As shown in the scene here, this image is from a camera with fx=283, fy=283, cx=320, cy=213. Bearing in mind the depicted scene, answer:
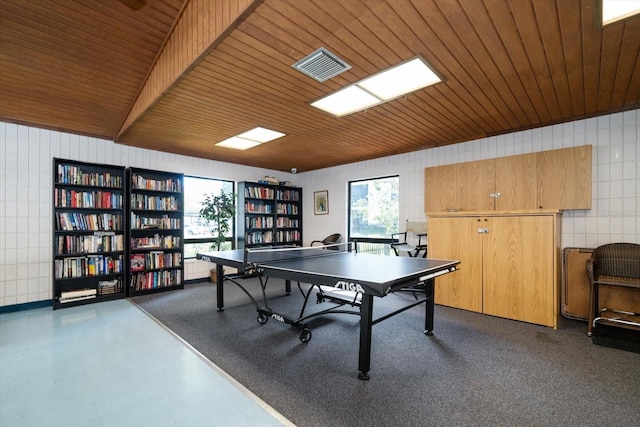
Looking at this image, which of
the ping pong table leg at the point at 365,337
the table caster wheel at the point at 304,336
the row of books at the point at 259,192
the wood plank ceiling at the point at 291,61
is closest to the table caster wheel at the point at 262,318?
the table caster wheel at the point at 304,336

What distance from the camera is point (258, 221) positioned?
6535mm

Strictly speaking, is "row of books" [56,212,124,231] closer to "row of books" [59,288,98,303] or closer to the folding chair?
"row of books" [59,288,98,303]

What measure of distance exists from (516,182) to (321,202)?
4.00m

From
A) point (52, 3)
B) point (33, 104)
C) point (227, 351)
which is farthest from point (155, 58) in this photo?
point (227, 351)

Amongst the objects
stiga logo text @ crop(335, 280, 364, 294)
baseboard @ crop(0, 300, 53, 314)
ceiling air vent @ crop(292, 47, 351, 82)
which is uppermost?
ceiling air vent @ crop(292, 47, 351, 82)

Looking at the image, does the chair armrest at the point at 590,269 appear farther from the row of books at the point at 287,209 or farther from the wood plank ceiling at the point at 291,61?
the row of books at the point at 287,209

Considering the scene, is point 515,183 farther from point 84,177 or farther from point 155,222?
point 84,177

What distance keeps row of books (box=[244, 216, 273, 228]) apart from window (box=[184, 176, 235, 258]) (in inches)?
21.6

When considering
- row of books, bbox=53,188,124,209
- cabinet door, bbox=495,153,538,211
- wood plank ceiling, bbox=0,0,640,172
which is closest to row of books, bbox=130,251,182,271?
row of books, bbox=53,188,124,209

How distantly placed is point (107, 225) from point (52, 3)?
3.43m

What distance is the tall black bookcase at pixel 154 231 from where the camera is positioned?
15.5 ft

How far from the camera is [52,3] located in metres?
1.91

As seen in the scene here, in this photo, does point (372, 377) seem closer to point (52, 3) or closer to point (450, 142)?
point (52, 3)

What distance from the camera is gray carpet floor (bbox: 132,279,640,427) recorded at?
178 cm
